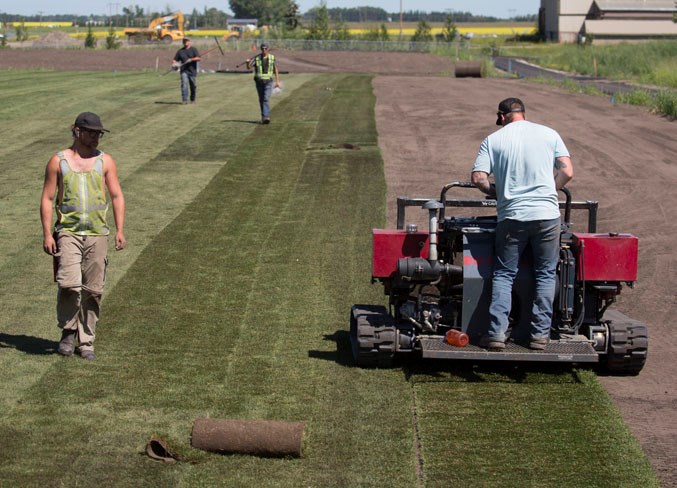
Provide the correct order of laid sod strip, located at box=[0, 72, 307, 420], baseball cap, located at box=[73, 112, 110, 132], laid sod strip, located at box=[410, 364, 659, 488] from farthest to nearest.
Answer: laid sod strip, located at box=[0, 72, 307, 420]
baseball cap, located at box=[73, 112, 110, 132]
laid sod strip, located at box=[410, 364, 659, 488]

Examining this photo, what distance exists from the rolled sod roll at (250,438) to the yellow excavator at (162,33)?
295 feet

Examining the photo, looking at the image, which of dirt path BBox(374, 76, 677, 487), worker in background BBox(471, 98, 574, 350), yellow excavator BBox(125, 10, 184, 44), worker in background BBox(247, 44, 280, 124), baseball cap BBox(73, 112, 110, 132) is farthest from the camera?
yellow excavator BBox(125, 10, 184, 44)

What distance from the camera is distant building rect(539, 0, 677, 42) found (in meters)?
104

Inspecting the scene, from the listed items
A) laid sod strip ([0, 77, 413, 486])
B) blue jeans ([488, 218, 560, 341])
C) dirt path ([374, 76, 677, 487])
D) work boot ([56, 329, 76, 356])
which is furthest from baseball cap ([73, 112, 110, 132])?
dirt path ([374, 76, 677, 487])

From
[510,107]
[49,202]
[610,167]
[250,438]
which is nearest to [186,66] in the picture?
[610,167]

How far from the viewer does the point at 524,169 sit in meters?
8.12

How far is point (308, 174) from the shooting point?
18438 millimetres

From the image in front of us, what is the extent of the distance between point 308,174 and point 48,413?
1137cm

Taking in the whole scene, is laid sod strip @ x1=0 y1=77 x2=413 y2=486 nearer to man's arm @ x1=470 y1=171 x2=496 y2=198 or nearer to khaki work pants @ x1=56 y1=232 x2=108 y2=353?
khaki work pants @ x1=56 y1=232 x2=108 y2=353

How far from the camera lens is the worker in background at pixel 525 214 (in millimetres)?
8047

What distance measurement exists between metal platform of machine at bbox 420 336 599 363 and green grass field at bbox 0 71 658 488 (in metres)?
0.22

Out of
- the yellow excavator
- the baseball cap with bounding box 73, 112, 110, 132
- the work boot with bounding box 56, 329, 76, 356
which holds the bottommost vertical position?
A: the yellow excavator

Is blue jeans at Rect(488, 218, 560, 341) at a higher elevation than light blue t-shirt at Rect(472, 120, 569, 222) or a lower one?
lower

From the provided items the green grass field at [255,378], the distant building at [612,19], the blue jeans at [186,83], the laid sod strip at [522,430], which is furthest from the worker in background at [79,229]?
the distant building at [612,19]
